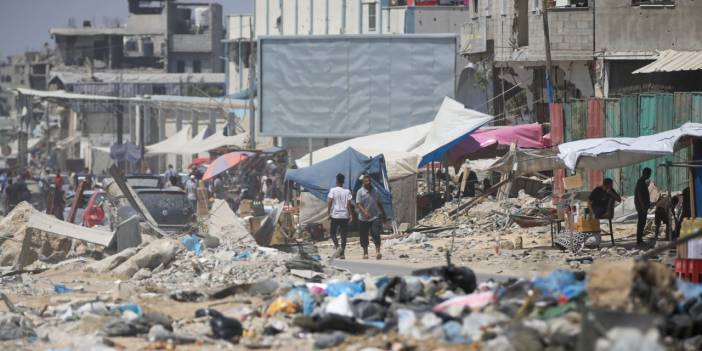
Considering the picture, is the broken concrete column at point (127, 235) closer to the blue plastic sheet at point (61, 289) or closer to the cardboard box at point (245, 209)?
the blue plastic sheet at point (61, 289)

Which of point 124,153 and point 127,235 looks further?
point 124,153

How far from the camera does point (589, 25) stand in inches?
1191

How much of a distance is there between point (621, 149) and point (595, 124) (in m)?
8.41

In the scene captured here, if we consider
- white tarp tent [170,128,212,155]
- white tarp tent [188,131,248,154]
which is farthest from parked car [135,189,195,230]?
white tarp tent [170,128,212,155]

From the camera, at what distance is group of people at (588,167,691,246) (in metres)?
20.1

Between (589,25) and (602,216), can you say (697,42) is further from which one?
(602,216)

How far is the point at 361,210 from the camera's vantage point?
66.4ft

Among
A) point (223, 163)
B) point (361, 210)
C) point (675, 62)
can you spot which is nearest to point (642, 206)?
point (361, 210)

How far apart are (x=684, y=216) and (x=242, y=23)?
61410 mm

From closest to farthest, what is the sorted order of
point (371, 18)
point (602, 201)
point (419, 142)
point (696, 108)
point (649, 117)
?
point (602, 201)
point (696, 108)
point (649, 117)
point (419, 142)
point (371, 18)

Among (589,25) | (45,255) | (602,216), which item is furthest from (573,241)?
(589,25)

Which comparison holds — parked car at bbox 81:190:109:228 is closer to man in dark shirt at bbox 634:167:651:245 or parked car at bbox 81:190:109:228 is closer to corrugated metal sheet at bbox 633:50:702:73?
corrugated metal sheet at bbox 633:50:702:73

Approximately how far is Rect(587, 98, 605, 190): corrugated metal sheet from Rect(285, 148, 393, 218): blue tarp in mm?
4718

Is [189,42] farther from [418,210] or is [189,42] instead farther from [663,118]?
[663,118]
